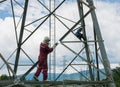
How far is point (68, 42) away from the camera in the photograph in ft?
51.7

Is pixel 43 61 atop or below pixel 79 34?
below

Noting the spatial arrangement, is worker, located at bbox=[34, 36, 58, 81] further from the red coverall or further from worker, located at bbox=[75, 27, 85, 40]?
worker, located at bbox=[75, 27, 85, 40]

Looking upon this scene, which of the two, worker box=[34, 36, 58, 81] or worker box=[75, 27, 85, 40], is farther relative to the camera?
worker box=[75, 27, 85, 40]

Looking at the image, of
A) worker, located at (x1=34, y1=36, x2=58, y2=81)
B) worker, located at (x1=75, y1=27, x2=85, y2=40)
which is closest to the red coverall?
worker, located at (x1=34, y1=36, x2=58, y2=81)

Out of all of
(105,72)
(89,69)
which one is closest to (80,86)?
(105,72)

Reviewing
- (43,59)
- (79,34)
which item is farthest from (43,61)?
(79,34)

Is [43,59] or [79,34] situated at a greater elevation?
[79,34]

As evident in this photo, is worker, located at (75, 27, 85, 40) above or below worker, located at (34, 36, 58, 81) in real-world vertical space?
above

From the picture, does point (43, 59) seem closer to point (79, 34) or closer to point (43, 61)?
point (43, 61)

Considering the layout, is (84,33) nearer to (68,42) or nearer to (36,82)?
(68,42)

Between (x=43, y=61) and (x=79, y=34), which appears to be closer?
(x=43, y=61)

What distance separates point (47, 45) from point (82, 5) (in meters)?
2.73

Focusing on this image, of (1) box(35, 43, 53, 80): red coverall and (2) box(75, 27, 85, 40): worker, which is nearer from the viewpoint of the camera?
(1) box(35, 43, 53, 80): red coverall

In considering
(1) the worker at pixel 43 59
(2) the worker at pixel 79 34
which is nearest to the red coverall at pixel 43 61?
(1) the worker at pixel 43 59
